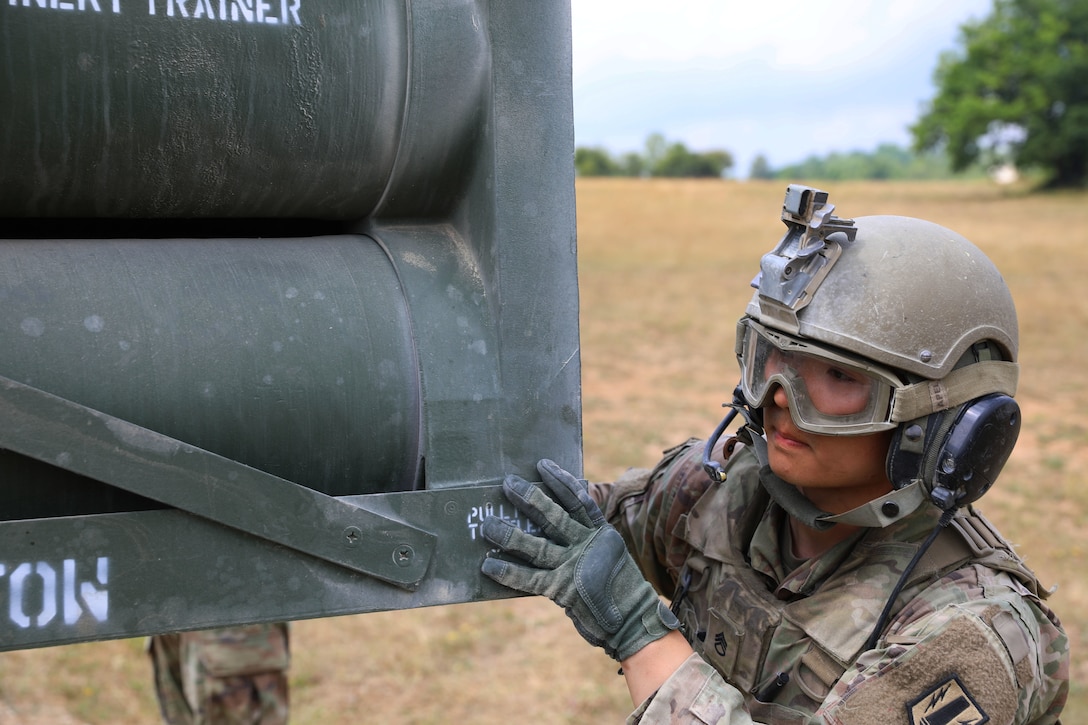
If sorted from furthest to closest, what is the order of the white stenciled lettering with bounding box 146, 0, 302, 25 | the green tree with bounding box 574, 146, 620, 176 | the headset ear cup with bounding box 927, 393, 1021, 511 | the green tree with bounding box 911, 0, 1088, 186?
the green tree with bounding box 574, 146, 620, 176 < the green tree with bounding box 911, 0, 1088, 186 < the headset ear cup with bounding box 927, 393, 1021, 511 < the white stenciled lettering with bounding box 146, 0, 302, 25

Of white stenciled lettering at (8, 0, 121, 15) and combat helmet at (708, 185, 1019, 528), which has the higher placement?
white stenciled lettering at (8, 0, 121, 15)

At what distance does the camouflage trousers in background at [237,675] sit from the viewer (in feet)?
13.0

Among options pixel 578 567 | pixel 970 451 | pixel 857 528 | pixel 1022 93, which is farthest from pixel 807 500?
pixel 1022 93

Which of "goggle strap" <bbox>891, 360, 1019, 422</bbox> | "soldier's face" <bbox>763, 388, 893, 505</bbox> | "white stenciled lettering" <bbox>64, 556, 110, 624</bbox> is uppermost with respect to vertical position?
"goggle strap" <bbox>891, 360, 1019, 422</bbox>

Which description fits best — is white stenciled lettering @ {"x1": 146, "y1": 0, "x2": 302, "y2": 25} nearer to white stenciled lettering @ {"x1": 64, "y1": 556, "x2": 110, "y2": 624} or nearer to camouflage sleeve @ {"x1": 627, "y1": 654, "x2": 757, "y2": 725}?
white stenciled lettering @ {"x1": 64, "y1": 556, "x2": 110, "y2": 624}

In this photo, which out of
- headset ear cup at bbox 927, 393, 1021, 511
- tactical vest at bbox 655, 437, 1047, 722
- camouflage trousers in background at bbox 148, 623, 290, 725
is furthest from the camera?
camouflage trousers in background at bbox 148, 623, 290, 725

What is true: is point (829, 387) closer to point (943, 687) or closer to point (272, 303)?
point (943, 687)

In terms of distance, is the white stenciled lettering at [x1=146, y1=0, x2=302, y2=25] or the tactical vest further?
the tactical vest

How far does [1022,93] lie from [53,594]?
121 feet

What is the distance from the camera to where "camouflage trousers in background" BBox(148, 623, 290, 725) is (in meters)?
3.97

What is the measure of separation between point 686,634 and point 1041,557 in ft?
16.2

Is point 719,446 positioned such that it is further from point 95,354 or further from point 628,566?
point 95,354

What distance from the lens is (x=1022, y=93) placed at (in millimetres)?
33719

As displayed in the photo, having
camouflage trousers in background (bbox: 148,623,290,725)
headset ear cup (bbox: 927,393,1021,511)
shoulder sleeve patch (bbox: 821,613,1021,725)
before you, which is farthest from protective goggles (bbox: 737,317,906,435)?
camouflage trousers in background (bbox: 148,623,290,725)
